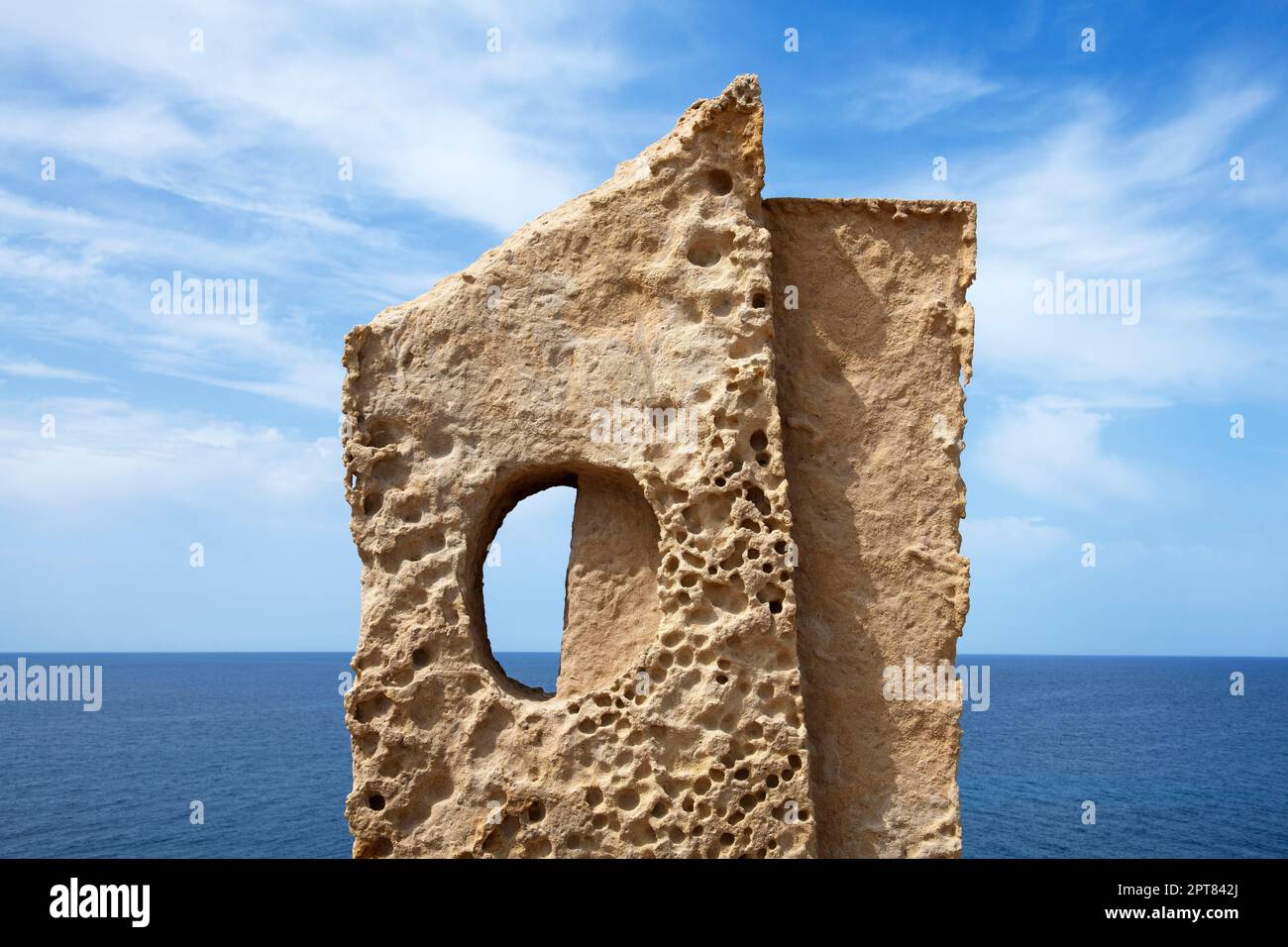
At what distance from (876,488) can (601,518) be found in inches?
76.1

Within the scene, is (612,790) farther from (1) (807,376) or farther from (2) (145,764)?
(2) (145,764)

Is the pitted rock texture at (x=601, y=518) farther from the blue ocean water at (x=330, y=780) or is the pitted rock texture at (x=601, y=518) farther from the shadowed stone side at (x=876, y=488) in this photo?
the blue ocean water at (x=330, y=780)

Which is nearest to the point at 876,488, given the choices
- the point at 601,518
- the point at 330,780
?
the point at 601,518

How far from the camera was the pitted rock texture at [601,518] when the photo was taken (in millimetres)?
6973

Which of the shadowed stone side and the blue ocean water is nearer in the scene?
the shadowed stone side

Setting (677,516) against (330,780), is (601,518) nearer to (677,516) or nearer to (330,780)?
(677,516)

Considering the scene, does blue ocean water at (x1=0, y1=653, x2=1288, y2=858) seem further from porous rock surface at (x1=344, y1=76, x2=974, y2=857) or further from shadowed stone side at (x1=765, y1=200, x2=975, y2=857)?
shadowed stone side at (x1=765, y1=200, x2=975, y2=857)

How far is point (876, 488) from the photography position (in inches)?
303

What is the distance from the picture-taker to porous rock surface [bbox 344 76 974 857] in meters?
7.01

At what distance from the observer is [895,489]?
7.69 m

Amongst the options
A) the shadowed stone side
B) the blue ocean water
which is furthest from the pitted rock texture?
the blue ocean water

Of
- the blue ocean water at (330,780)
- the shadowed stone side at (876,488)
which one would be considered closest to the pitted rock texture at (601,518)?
the shadowed stone side at (876,488)

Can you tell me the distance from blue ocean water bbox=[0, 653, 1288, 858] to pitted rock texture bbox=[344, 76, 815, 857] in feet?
89.5

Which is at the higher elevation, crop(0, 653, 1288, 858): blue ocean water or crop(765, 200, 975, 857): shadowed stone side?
crop(765, 200, 975, 857): shadowed stone side
